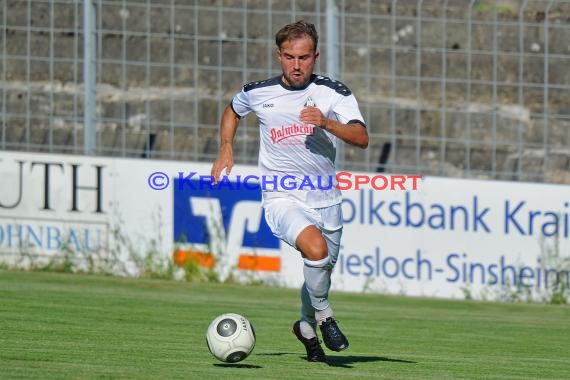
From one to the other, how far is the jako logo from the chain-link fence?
0.60 meters

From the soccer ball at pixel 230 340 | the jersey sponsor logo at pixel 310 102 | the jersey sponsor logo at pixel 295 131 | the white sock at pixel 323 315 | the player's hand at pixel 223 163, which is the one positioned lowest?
the soccer ball at pixel 230 340

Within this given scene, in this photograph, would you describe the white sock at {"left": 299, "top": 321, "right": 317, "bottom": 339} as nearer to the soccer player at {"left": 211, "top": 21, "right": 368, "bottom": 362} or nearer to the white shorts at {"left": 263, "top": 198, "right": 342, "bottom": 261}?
the soccer player at {"left": 211, "top": 21, "right": 368, "bottom": 362}

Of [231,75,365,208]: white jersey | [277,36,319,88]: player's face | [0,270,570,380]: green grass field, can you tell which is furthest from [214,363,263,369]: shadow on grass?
[277,36,319,88]: player's face

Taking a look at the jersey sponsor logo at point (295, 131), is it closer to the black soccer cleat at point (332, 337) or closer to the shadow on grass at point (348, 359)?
the black soccer cleat at point (332, 337)

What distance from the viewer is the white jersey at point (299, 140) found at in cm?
876

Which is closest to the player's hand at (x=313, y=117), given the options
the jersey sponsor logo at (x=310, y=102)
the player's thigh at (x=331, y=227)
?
the jersey sponsor logo at (x=310, y=102)

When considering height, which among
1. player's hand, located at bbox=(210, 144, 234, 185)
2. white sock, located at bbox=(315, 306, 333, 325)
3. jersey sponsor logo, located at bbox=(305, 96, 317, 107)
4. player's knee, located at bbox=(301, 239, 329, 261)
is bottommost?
white sock, located at bbox=(315, 306, 333, 325)

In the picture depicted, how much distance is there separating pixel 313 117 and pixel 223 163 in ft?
2.57

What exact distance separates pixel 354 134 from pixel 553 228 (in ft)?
20.1

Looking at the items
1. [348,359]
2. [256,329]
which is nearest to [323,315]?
[348,359]

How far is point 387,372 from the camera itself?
8445 mm

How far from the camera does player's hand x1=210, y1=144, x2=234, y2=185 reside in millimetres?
A: 8613

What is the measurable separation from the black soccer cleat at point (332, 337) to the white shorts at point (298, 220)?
1.50 feet

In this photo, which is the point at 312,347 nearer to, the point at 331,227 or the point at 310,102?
the point at 331,227
